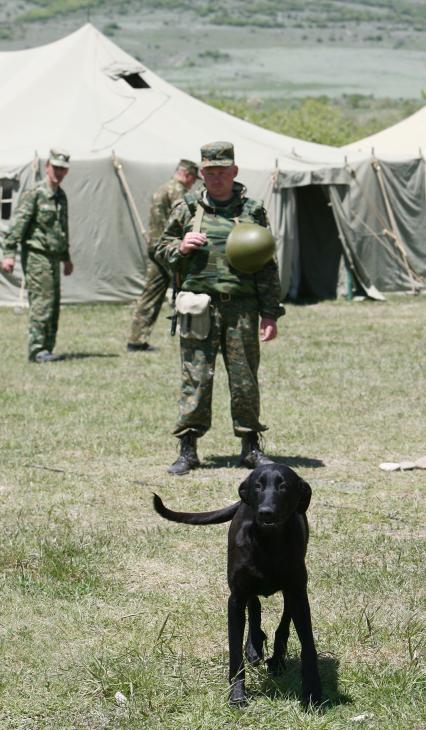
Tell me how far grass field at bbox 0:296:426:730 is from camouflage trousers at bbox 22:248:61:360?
1.49ft

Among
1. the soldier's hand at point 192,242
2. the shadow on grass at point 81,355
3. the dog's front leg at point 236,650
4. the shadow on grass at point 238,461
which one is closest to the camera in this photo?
the dog's front leg at point 236,650

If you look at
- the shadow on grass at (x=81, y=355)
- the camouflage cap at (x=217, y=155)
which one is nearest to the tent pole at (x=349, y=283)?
the shadow on grass at (x=81, y=355)

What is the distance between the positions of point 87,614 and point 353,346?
8.60 m

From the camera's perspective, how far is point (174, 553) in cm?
601

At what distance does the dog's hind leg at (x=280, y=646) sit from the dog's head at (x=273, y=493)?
0.52m

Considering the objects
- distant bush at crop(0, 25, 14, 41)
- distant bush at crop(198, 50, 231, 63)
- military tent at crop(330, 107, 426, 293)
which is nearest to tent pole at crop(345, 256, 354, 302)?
military tent at crop(330, 107, 426, 293)

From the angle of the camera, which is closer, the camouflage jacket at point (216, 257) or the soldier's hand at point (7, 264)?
the camouflage jacket at point (216, 257)

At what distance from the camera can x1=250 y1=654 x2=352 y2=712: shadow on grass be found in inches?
169

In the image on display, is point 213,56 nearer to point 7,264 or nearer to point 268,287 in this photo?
point 7,264

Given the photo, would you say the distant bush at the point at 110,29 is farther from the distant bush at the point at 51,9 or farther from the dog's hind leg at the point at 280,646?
the dog's hind leg at the point at 280,646

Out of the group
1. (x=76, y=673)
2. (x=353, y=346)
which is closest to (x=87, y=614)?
(x=76, y=673)

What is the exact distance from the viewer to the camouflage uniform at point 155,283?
13.2 m

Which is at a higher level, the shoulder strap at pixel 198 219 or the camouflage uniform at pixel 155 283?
the shoulder strap at pixel 198 219

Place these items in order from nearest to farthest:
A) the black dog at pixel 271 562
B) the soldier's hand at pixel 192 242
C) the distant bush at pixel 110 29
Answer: the black dog at pixel 271 562 < the soldier's hand at pixel 192 242 < the distant bush at pixel 110 29
